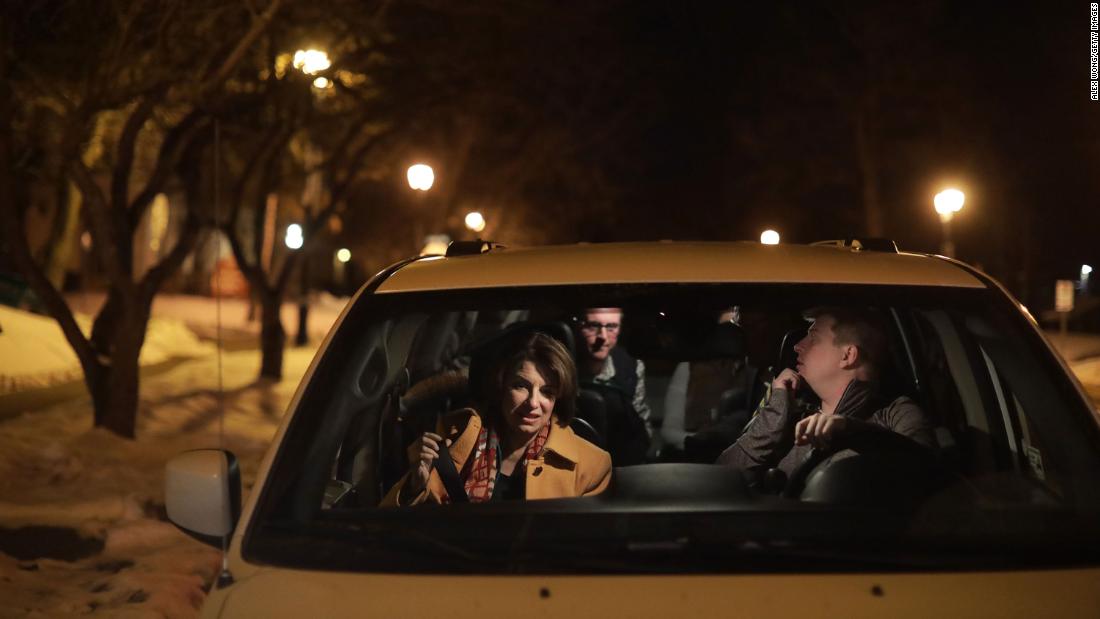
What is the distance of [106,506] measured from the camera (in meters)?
9.89

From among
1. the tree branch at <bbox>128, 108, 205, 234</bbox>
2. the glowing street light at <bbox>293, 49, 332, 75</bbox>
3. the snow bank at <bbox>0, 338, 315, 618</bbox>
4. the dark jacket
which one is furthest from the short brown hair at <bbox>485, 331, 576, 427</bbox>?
the glowing street light at <bbox>293, 49, 332, 75</bbox>

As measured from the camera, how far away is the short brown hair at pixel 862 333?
418 cm

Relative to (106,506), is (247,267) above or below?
above

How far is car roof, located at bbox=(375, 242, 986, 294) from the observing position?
357 cm

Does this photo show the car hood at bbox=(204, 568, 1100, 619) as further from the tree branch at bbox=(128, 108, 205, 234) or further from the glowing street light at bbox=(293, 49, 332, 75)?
the glowing street light at bbox=(293, 49, 332, 75)

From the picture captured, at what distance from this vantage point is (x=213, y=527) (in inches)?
128

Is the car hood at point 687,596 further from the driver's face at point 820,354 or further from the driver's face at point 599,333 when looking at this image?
the driver's face at point 599,333

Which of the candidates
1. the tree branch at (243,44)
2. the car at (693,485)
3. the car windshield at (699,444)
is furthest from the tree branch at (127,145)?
the car at (693,485)

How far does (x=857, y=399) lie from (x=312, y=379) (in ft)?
5.40

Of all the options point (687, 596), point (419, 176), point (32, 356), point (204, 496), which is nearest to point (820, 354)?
point (687, 596)

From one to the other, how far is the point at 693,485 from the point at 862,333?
2.61ft

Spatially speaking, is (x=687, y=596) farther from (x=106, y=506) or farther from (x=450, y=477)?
(x=106, y=506)

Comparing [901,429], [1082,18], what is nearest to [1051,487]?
[901,429]

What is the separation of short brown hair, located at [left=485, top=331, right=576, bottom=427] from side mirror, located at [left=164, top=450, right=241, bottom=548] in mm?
966
